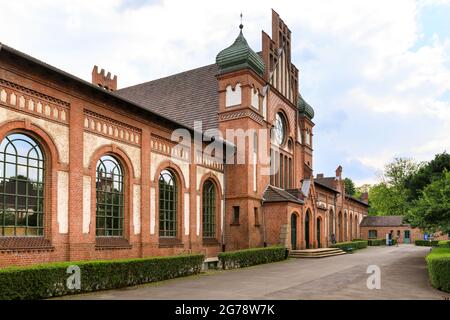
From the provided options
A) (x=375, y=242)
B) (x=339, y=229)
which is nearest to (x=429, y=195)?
(x=339, y=229)

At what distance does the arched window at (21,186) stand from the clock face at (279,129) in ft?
62.7

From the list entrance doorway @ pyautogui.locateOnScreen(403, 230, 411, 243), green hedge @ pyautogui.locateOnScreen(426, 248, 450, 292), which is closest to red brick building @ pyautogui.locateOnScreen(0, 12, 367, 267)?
green hedge @ pyautogui.locateOnScreen(426, 248, 450, 292)

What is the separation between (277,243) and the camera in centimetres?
2744

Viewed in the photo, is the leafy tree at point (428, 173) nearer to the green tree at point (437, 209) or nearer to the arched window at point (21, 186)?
the green tree at point (437, 209)

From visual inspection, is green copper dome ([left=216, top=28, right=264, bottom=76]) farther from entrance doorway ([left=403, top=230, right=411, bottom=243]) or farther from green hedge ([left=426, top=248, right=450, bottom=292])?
entrance doorway ([left=403, top=230, right=411, bottom=243])

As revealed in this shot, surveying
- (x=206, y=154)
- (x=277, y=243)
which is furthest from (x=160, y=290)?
(x=277, y=243)

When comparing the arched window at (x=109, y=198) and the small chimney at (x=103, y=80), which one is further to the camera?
the small chimney at (x=103, y=80)

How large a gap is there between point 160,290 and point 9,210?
545 cm

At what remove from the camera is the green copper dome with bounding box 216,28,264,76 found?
26.3m

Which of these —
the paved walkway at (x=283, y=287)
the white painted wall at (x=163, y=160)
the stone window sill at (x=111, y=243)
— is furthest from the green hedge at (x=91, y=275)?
the white painted wall at (x=163, y=160)

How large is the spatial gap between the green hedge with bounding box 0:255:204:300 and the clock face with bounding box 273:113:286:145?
50.9 feet

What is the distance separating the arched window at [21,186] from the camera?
13375 mm
